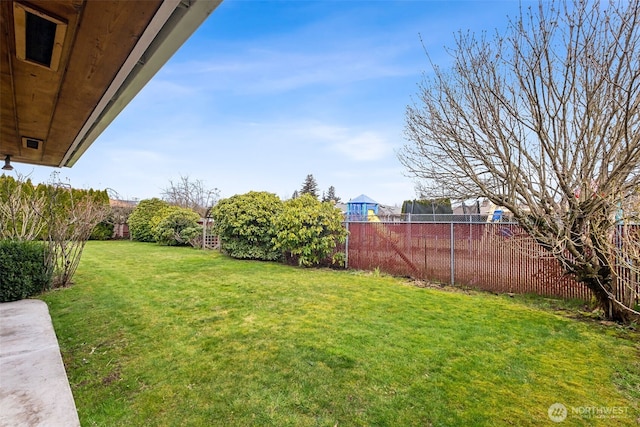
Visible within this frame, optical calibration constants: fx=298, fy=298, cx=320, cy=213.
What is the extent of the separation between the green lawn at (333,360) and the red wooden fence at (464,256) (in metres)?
0.94

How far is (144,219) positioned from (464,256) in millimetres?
16832

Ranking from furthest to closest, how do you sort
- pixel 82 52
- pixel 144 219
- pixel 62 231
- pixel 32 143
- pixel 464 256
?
1. pixel 144 219
2. pixel 464 256
3. pixel 62 231
4. pixel 32 143
5. pixel 82 52

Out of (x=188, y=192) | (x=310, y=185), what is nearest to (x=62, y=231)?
(x=188, y=192)

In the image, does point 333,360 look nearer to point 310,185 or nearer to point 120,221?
point 120,221

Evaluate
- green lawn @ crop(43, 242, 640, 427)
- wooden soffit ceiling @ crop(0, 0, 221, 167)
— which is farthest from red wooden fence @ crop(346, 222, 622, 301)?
wooden soffit ceiling @ crop(0, 0, 221, 167)

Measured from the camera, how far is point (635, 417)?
234cm

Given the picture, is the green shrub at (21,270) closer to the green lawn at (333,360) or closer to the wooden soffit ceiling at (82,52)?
the green lawn at (333,360)

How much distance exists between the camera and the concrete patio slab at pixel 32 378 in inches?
80.3

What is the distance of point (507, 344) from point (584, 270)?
2046 mm

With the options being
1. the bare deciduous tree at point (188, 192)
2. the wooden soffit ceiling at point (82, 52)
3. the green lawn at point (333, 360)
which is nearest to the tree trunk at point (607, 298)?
the green lawn at point (333, 360)

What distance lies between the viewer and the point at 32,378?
2541 mm

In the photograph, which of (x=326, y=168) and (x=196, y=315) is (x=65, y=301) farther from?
(x=326, y=168)

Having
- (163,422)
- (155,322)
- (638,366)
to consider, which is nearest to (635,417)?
(638,366)

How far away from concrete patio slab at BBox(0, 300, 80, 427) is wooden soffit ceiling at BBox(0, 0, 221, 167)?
2.27 meters
